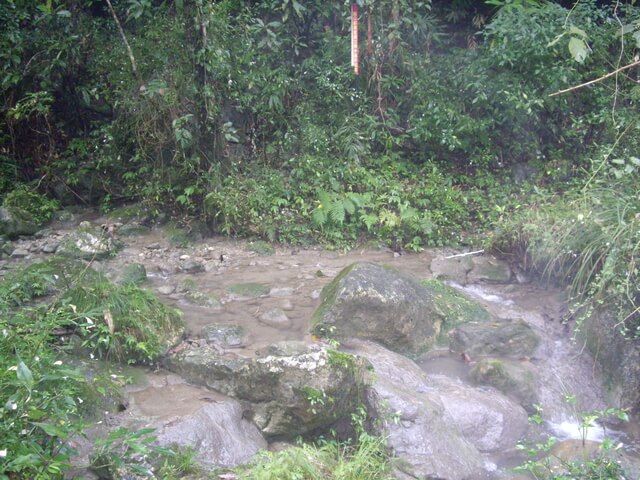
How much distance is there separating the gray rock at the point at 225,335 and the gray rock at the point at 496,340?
6.09 feet

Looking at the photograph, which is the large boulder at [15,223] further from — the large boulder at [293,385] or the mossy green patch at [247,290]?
the large boulder at [293,385]

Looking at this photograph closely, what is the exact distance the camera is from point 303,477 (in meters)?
3.70

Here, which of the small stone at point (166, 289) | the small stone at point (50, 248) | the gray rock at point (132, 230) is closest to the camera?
the small stone at point (166, 289)

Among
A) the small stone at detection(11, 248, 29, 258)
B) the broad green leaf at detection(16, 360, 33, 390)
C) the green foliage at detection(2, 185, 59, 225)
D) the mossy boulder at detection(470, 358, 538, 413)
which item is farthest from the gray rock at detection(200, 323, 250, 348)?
the green foliage at detection(2, 185, 59, 225)

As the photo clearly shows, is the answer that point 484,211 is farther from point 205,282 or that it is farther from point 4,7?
point 4,7

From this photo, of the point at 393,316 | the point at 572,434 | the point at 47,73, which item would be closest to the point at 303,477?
the point at 393,316

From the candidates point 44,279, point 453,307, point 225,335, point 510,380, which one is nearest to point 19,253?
point 44,279

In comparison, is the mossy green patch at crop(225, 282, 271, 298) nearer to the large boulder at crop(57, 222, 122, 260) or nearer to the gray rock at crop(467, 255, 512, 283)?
the large boulder at crop(57, 222, 122, 260)

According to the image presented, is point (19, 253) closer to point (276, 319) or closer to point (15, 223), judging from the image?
point (15, 223)

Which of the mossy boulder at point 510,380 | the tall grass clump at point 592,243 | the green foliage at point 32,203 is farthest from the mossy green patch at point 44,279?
the tall grass clump at point 592,243

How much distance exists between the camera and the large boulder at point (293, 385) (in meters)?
4.36

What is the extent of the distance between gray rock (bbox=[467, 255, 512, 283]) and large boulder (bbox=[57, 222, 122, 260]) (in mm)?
3891

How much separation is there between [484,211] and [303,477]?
5.42 m

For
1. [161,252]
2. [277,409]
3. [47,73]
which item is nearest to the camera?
[277,409]
